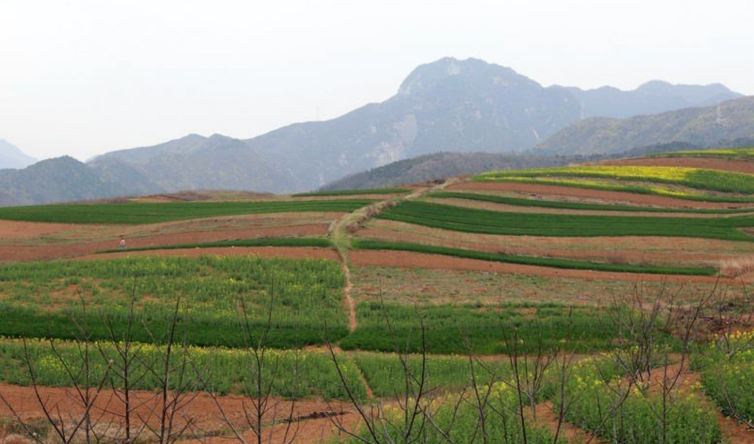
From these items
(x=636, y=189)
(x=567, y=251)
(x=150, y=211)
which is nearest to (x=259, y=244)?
(x=567, y=251)

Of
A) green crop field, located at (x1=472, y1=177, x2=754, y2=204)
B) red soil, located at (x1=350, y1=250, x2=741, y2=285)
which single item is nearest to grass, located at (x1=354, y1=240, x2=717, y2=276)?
red soil, located at (x1=350, y1=250, x2=741, y2=285)

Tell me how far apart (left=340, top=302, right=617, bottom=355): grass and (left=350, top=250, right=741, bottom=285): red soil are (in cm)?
762

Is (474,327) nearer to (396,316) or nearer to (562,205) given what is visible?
(396,316)

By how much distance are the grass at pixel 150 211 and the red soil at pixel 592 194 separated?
19.6 meters

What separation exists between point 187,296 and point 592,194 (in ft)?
172

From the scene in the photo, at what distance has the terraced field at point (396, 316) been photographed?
10.5 metres

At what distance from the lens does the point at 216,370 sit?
→ 16.9 m

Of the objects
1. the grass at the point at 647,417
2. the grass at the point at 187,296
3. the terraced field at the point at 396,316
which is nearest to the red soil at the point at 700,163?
the terraced field at the point at 396,316

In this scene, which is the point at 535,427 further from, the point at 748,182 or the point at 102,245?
the point at 748,182

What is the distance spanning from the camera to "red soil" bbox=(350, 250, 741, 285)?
31.5m

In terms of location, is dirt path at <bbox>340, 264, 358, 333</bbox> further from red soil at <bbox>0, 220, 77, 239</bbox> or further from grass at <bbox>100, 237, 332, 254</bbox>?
red soil at <bbox>0, 220, 77, 239</bbox>

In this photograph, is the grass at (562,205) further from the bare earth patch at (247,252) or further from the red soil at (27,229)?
the red soil at (27,229)

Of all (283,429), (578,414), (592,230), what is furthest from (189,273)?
(592,230)

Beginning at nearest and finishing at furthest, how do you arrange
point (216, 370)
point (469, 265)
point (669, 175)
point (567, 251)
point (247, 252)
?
point (216, 370) → point (469, 265) → point (247, 252) → point (567, 251) → point (669, 175)
